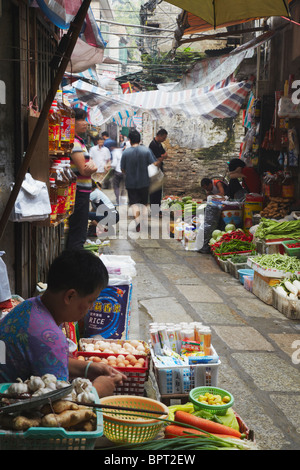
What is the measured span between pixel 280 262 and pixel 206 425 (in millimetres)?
4768

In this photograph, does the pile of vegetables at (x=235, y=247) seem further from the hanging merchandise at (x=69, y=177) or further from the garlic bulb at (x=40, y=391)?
the garlic bulb at (x=40, y=391)

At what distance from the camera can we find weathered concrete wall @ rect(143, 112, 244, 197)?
752 inches

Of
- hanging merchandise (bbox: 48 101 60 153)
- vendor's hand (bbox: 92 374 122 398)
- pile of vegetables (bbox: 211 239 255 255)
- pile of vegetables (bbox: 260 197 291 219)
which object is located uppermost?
hanging merchandise (bbox: 48 101 60 153)

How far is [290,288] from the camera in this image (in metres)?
7.03

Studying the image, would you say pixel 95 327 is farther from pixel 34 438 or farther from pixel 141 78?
pixel 141 78

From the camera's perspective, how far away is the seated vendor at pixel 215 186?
13227 millimetres

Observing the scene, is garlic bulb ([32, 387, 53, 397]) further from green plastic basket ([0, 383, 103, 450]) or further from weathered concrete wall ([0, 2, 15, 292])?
weathered concrete wall ([0, 2, 15, 292])

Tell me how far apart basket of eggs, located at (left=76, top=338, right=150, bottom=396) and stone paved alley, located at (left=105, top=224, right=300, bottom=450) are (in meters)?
0.94

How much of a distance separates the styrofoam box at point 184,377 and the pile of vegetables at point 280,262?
368 centimetres

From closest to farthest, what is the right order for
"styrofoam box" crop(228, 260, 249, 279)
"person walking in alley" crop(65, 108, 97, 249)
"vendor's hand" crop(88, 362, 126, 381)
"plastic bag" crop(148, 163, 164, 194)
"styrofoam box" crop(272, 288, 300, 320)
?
"vendor's hand" crop(88, 362, 126, 381) < "styrofoam box" crop(272, 288, 300, 320) < "person walking in alley" crop(65, 108, 97, 249) < "styrofoam box" crop(228, 260, 249, 279) < "plastic bag" crop(148, 163, 164, 194)

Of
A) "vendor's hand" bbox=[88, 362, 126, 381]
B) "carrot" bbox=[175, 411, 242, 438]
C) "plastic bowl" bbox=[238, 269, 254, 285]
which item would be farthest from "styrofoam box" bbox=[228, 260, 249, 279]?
"vendor's hand" bbox=[88, 362, 126, 381]

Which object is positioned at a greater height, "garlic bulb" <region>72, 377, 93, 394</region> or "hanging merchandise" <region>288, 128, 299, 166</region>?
"hanging merchandise" <region>288, 128, 299, 166</region>

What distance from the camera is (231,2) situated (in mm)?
4555
